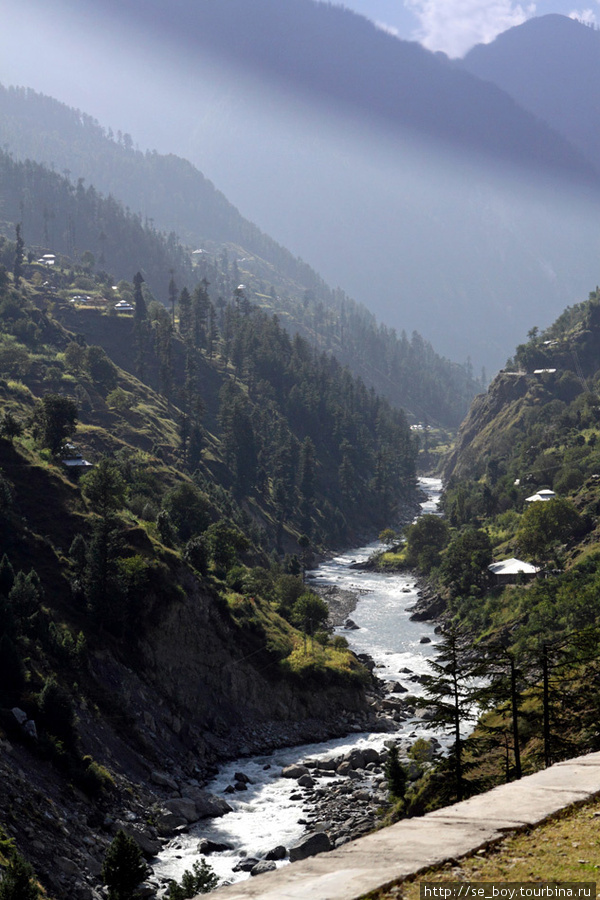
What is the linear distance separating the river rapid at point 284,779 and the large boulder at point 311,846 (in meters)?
0.95

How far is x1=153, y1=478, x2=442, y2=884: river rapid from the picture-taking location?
147 ft

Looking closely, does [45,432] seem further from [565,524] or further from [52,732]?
[565,524]

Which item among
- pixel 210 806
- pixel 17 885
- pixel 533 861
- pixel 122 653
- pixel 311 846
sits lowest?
pixel 210 806

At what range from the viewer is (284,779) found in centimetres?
5722

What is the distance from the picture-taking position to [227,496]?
137250 mm

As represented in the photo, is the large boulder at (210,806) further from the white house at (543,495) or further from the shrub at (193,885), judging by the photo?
the white house at (543,495)

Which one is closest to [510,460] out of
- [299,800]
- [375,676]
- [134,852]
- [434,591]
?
[434,591]

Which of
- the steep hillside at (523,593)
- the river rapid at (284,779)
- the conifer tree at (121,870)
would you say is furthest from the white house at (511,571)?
the conifer tree at (121,870)

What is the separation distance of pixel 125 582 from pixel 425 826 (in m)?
52.2

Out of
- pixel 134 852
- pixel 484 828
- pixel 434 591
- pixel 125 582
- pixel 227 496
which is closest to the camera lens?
pixel 484 828

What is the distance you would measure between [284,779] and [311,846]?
45.6ft

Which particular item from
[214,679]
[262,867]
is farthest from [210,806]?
[214,679]

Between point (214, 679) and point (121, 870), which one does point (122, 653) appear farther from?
point (121, 870)

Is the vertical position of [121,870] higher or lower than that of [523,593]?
higher
